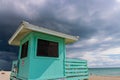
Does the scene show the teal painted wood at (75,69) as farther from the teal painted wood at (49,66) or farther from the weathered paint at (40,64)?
the weathered paint at (40,64)

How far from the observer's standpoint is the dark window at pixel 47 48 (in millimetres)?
6383

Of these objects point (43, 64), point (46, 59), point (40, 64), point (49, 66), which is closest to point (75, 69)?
point (49, 66)

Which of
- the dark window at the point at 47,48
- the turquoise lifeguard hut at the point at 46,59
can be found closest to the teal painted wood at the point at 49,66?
the turquoise lifeguard hut at the point at 46,59

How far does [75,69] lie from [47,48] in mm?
2330

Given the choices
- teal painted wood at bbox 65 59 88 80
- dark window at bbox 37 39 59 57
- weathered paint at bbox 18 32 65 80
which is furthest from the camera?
teal painted wood at bbox 65 59 88 80

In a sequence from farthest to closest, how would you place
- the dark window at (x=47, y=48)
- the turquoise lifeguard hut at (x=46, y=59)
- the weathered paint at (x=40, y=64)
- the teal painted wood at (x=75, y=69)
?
the teal painted wood at (x=75, y=69)
the dark window at (x=47, y=48)
the turquoise lifeguard hut at (x=46, y=59)
the weathered paint at (x=40, y=64)

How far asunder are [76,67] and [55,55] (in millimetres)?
1693

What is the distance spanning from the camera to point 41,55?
6332 millimetres

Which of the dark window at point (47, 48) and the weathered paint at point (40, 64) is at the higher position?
the dark window at point (47, 48)

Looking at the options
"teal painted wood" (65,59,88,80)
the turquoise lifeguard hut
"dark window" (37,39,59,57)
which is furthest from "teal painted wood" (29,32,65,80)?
"teal painted wood" (65,59,88,80)

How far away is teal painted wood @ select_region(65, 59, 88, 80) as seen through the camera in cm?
728

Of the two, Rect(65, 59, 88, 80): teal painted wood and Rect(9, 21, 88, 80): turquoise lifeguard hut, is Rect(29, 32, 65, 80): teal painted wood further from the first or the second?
Rect(65, 59, 88, 80): teal painted wood

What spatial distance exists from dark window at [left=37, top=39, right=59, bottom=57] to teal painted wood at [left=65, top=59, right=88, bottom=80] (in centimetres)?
104

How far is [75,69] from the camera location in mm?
7574
